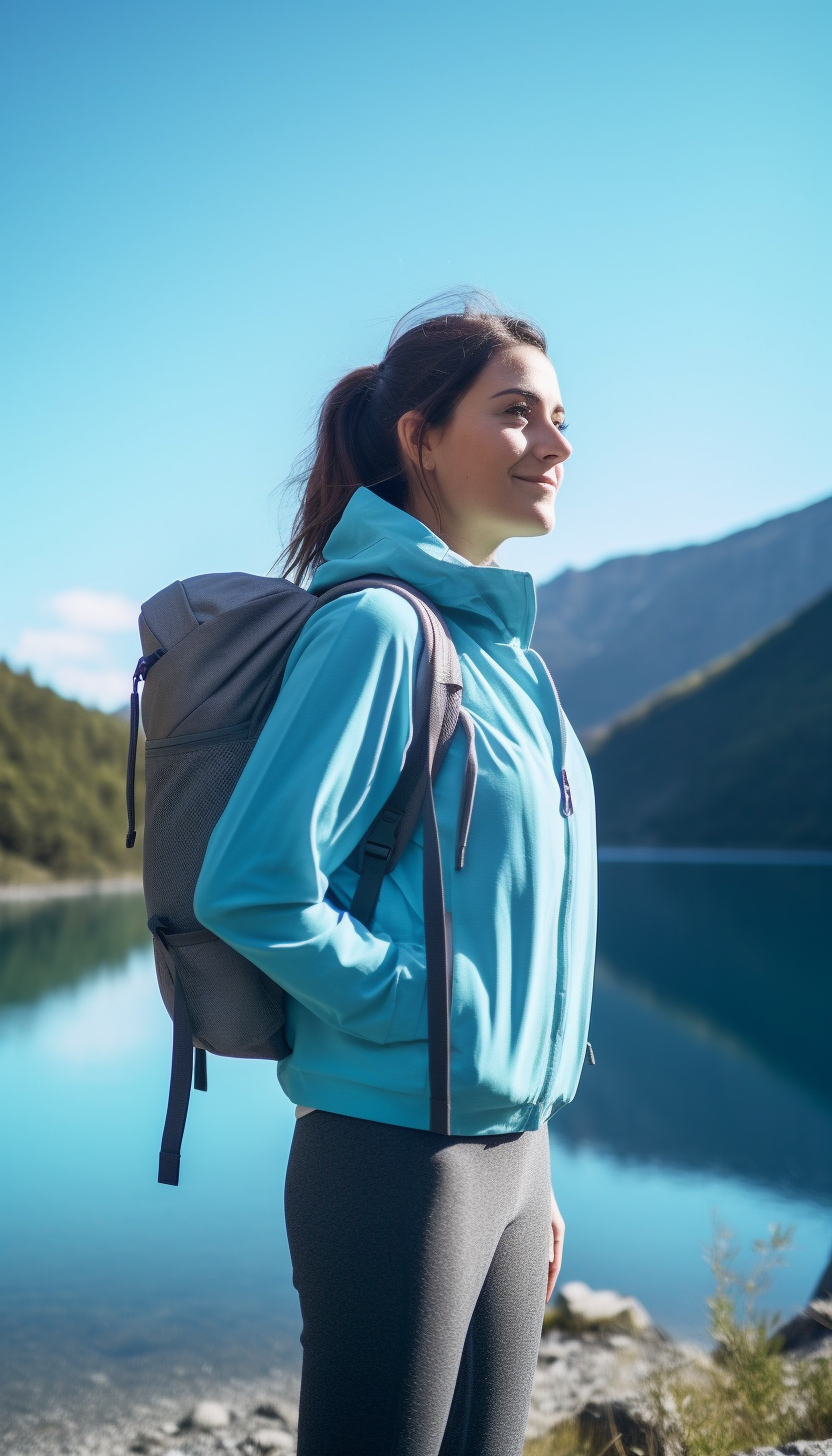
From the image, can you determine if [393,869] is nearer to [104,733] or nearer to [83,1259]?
[83,1259]

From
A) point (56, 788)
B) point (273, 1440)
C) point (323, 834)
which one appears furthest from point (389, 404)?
point (56, 788)

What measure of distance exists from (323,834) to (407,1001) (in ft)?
0.70

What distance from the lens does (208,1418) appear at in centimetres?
530

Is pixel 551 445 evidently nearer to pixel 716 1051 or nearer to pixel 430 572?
pixel 430 572

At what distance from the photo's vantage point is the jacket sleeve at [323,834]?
1243 mm

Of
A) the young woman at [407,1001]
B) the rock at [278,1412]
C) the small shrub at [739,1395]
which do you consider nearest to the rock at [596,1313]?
the rock at [278,1412]

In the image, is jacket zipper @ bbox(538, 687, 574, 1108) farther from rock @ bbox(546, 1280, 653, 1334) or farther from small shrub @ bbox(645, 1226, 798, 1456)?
rock @ bbox(546, 1280, 653, 1334)

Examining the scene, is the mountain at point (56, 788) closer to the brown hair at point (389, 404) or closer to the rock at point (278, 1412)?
the rock at point (278, 1412)

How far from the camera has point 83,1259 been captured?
831cm

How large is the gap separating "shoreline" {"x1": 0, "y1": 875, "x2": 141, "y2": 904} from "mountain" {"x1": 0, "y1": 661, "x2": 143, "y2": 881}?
465 millimetres

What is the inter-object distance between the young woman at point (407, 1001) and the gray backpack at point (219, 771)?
0.03m

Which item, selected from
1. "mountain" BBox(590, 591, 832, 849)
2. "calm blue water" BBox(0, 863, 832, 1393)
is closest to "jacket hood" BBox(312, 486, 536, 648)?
"calm blue water" BBox(0, 863, 832, 1393)

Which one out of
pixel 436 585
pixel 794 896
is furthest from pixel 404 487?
pixel 794 896

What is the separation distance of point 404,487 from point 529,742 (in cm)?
51
